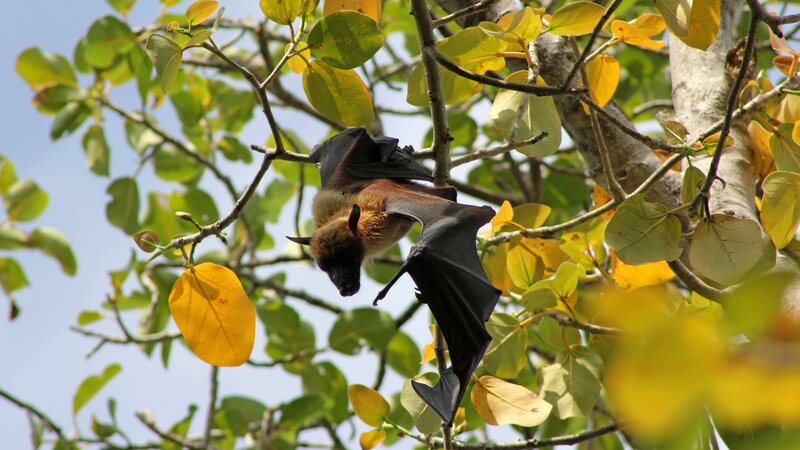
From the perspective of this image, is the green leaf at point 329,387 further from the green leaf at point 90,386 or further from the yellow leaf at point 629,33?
the yellow leaf at point 629,33

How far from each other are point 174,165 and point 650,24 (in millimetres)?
4211

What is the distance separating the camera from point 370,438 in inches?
131

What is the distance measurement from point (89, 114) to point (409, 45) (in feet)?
9.19

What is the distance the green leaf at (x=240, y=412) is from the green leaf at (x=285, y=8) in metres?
3.35

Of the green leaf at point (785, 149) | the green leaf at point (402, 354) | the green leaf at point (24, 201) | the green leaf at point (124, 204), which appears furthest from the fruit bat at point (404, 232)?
the green leaf at point (24, 201)

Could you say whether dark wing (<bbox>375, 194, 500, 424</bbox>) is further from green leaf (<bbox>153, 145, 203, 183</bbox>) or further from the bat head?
green leaf (<bbox>153, 145, 203, 183</bbox>)

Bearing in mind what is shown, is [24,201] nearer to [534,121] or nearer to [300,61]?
[300,61]

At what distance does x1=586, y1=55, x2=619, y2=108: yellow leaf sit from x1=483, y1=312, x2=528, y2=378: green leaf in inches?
39.5

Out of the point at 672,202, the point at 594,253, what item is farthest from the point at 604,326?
the point at 672,202

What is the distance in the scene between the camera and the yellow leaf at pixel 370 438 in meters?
3.31

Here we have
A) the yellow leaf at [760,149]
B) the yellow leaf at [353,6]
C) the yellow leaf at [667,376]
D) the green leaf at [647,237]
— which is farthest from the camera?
the yellow leaf at [760,149]

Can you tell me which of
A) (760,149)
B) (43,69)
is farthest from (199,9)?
(43,69)

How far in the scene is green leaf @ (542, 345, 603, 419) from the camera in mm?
3146

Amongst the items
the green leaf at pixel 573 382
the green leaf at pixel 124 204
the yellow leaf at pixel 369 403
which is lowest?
the green leaf at pixel 573 382
